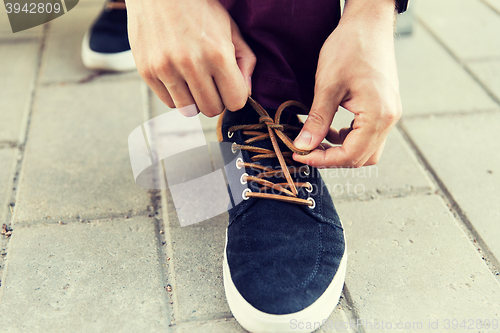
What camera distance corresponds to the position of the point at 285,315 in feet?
2.50

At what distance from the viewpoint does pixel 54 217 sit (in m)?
1.04

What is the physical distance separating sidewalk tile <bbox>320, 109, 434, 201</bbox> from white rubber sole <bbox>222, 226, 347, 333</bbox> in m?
0.36

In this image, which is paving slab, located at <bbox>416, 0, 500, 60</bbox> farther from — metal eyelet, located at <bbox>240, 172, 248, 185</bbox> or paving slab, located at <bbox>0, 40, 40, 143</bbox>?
paving slab, located at <bbox>0, 40, 40, 143</bbox>

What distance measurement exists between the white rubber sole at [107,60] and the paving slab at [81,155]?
0.08 meters

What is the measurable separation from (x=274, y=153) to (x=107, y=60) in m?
0.92

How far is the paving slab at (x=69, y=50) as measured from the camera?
61.0 inches

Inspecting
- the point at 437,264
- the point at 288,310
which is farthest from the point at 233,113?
Answer: the point at 437,264

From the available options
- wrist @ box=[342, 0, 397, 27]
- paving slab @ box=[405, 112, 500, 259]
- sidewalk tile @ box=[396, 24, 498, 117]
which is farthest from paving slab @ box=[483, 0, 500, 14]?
wrist @ box=[342, 0, 397, 27]

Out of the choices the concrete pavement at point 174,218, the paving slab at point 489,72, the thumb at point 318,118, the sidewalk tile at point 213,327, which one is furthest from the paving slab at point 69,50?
the paving slab at point 489,72

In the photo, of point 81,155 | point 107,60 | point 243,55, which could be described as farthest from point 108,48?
point 243,55

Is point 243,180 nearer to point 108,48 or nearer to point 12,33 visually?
point 108,48

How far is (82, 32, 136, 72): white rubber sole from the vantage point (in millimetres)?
1529

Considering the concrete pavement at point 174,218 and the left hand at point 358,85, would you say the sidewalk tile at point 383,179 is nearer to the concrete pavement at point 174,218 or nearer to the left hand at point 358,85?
the concrete pavement at point 174,218

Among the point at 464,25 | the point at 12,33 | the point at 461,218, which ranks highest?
the point at 12,33
